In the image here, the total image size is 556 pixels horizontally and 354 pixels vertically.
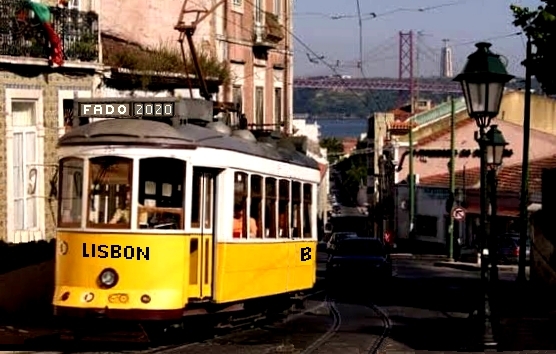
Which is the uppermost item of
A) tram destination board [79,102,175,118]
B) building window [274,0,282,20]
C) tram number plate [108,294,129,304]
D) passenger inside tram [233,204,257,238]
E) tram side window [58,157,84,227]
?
building window [274,0,282,20]

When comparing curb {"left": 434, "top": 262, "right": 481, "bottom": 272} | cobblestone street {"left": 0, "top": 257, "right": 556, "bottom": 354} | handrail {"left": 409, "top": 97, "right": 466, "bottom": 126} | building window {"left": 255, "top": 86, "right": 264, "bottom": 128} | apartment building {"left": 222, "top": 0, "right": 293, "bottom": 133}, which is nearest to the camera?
cobblestone street {"left": 0, "top": 257, "right": 556, "bottom": 354}

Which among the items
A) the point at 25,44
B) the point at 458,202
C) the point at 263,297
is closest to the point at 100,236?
the point at 263,297

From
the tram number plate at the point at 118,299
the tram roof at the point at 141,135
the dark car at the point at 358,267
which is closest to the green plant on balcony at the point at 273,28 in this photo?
the dark car at the point at 358,267

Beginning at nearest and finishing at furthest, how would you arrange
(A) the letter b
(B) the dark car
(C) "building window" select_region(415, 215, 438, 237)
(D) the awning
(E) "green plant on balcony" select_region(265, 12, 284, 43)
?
(A) the letter b, (B) the dark car, (E) "green plant on balcony" select_region(265, 12, 284, 43), (D) the awning, (C) "building window" select_region(415, 215, 438, 237)

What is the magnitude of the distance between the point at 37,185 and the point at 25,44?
2593mm

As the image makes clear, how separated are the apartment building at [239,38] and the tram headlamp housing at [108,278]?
1180cm

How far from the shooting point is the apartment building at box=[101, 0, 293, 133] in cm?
3151

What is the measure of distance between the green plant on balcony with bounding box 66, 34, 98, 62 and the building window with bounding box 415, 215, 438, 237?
163 feet

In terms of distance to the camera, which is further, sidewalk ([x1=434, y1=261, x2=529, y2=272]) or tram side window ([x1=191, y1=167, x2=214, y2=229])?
sidewalk ([x1=434, y1=261, x2=529, y2=272])

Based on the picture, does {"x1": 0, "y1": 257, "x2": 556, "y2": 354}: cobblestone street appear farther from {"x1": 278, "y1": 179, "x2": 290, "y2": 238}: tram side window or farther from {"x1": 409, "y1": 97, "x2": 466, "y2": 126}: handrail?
{"x1": 409, "y1": 97, "x2": 466, "y2": 126}: handrail

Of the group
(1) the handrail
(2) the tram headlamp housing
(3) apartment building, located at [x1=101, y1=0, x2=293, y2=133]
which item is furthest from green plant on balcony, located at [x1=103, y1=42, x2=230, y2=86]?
(1) the handrail

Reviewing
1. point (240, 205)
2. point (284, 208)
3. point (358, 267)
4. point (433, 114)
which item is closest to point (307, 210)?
point (284, 208)

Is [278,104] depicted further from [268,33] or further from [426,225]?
[426,225]

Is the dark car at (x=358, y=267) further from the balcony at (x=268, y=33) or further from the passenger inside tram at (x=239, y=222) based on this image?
the passenger inside tram at (x=239, y=222)
